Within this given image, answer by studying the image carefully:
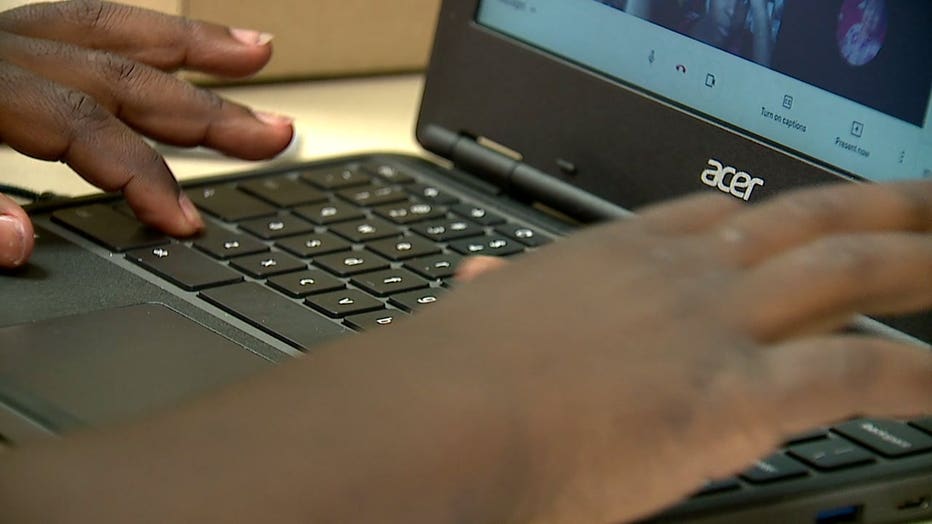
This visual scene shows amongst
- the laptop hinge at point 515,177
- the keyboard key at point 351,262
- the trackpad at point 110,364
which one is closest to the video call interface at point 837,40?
the laptop hinge at point 515,177

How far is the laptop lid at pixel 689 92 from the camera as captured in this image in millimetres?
735

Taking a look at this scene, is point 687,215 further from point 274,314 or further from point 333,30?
point 333,30

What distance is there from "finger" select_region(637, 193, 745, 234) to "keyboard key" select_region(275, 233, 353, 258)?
28 cm

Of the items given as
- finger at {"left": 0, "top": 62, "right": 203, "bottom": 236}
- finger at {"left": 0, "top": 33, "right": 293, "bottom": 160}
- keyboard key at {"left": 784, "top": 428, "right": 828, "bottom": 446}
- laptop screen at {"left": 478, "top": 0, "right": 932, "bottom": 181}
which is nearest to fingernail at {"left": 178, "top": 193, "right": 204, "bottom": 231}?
finger at {"left": 0, "top": 62, "right": 203, "bottom": 236}

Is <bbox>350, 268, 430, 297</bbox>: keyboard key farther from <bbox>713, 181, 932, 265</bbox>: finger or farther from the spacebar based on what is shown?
<bbox>713, 181, 932, 265</bbox>: finger

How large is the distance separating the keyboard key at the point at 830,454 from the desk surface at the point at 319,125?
1.58 feet

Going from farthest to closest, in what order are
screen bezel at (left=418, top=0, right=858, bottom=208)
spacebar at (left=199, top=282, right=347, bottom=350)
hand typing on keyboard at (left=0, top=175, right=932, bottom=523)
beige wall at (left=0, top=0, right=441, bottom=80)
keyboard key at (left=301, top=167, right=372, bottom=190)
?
beige wall at (left=0, top=0, right=441, bottom=80), keyboard key at (left=301, top=167, right=372, bottom=190), screen bezel at (left=418, top=0, right=858, bottom=208), spacebar at (left=199, top=282, right=347, bottom=350), hand typing on keyboard at (left=0, top=175, right=932, bottom=523)

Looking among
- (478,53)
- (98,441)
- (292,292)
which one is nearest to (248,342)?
(292,292)

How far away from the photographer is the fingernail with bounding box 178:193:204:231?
2.68 ft

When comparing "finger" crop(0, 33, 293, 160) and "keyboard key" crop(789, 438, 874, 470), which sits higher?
"finger" crop(0, 33, 293, 160)

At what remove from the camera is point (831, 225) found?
1.77 feet

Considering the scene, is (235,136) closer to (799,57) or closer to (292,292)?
(292,292)

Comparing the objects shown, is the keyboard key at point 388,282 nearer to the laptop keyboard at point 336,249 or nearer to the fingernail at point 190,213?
the laptop keyboard at point 336,249

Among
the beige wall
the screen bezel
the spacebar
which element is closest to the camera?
the spacebar
